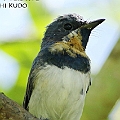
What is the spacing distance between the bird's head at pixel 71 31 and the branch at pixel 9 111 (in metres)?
1.21

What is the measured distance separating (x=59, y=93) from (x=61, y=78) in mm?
144

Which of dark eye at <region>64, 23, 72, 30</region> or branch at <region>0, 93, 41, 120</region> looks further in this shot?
dark eye at <region>64, 23, 72, 30</region>

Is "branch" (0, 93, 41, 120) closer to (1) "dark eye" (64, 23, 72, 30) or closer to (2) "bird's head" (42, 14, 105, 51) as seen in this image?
(2) "bird's head" (42, 14, 105, 51)

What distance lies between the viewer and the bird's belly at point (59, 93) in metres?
3.10

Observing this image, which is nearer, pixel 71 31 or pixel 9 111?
pixel 9 111

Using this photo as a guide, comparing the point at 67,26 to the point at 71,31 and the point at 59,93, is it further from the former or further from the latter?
the point at 59,93

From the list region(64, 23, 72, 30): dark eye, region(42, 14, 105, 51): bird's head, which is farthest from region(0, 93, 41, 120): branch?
region(64, 23, 72, 30): dark eye

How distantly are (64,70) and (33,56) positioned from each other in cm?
71

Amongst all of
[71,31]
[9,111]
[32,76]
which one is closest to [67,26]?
[71,31]

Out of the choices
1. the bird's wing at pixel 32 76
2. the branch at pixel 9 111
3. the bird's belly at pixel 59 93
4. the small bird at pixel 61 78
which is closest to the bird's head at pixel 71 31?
the small bird at pixel 61 78

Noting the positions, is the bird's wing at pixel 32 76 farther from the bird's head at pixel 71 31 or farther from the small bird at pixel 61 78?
the bird's head at pixel 71 31

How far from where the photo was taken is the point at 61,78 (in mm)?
3082

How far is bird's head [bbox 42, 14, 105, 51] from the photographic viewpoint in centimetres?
348

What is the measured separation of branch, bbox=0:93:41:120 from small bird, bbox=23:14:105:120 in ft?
2.50
